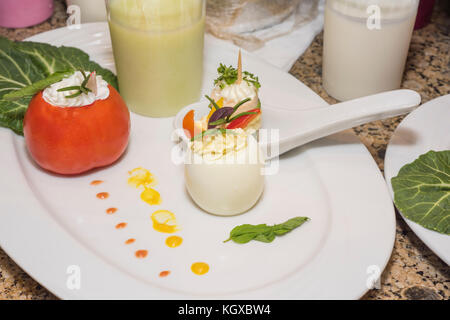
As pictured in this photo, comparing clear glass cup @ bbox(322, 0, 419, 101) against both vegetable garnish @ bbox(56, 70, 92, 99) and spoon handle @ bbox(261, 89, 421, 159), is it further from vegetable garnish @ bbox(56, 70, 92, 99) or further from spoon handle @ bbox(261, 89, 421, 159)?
vegetable garnish @ bbox(56, 70, 92, 99)

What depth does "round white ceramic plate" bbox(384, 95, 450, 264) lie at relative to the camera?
0.91 m

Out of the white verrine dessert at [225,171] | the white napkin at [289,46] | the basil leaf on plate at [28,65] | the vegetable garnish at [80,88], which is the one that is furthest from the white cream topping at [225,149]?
the white napkin at [289,46]

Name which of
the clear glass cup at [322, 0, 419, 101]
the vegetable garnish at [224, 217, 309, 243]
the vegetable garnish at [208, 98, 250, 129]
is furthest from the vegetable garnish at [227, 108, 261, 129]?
the clear glass cup at [322, 0, 419, 101]

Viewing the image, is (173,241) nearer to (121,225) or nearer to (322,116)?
(121,225)

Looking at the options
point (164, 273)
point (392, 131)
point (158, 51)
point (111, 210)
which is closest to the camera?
point (164, 273)

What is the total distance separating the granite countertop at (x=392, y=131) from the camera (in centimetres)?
81

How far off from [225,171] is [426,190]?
1.06 ft

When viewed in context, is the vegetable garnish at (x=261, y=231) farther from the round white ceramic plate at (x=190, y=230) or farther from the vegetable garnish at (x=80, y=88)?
the vegetable garnish at (x=80, y=88)

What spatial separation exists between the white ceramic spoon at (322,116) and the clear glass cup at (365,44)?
0.60ft

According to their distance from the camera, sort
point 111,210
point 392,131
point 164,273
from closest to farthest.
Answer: point 164,273, point 111,210, point 392,131

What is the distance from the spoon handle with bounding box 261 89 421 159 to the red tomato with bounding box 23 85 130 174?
0.91 ft

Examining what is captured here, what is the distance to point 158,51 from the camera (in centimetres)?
101

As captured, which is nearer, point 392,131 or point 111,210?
point 111,210

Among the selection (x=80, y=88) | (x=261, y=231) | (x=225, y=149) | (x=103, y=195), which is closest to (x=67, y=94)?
(x=80, y=88)
